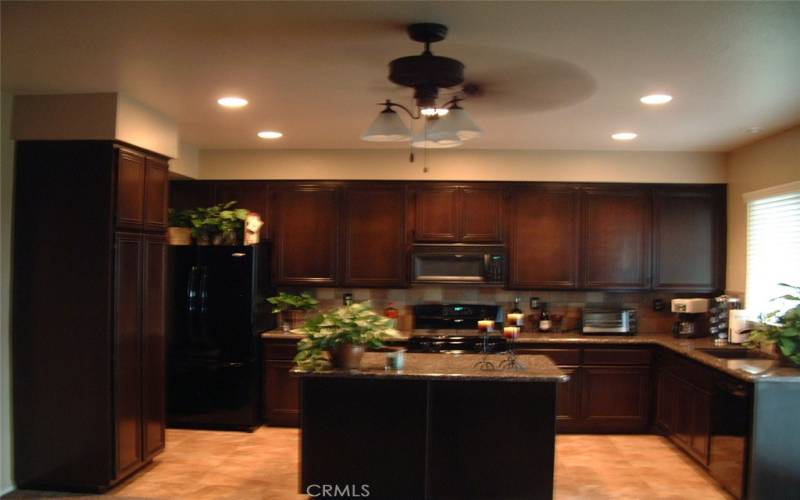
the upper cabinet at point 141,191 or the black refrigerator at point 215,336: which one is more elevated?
the upper cabinet at point 141,191

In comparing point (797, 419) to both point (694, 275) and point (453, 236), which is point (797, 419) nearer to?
point (694, 275)

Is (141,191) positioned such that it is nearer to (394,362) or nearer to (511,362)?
(394,362)

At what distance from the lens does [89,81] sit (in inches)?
135

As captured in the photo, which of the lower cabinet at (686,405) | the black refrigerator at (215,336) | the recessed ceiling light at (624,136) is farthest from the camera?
the black refrigerator at (215,336)

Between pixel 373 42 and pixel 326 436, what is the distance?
7.17 feet

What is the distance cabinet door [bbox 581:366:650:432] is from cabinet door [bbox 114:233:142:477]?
3.52 meters

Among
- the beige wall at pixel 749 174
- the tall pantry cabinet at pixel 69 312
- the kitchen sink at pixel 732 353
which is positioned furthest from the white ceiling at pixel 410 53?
the kitchen sink at pixel 732 353

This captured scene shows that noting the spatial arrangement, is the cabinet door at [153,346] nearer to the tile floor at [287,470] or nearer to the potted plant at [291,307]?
the tile floor at [287,470]

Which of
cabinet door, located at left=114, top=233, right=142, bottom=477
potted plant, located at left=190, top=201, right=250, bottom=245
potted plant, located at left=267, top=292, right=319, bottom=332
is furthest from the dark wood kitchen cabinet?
cabinet door, located at left=114, top=233, right=142, bottom=477

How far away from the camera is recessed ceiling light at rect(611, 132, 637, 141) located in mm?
4711

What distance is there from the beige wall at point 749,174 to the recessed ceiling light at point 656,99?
1411 millimetres

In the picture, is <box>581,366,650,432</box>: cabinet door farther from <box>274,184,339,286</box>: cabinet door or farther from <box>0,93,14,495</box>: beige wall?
<box>0,93,14,495</box>: beige wall

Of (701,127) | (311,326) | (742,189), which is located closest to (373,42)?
(311,326)

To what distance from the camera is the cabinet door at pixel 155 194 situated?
13.4 ft
